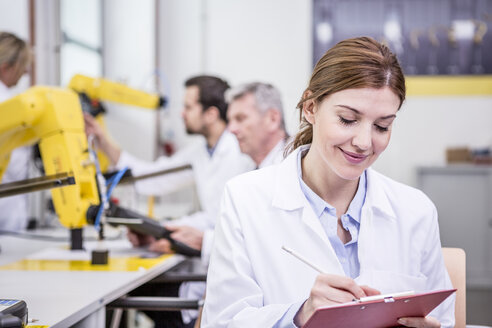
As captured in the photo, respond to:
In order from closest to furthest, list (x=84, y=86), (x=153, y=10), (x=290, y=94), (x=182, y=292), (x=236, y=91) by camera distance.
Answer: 1. (x=182, y=292)
2. (x=236, y=91)
3. (x=84, y=86)
4. (x=153, y=10)
5. (x=290, y=94)

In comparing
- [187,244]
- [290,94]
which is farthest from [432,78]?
[187,244]

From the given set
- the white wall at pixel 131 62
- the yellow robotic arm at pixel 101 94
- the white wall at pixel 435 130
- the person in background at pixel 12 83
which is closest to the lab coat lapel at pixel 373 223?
the person in background at pixel 12 83

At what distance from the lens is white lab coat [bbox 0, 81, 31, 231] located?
2.44 m

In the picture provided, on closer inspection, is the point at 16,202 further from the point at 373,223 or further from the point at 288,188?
the point at 373,223

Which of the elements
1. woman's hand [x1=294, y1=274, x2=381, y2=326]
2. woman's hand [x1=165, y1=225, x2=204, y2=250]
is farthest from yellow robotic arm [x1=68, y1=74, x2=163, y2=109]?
woman's hand [x1=294, y1=274, x2=381, y2=326]

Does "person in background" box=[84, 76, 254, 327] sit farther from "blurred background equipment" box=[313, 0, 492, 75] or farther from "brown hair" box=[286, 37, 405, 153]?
"blurred background equipment" box=[313, 0, 492, 75]

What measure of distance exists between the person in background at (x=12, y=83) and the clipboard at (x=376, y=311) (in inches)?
58.6

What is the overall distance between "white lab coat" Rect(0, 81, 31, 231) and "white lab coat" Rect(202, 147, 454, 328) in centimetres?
131

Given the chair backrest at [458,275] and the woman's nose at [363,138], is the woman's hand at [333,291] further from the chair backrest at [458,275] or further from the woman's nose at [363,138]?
the chair backrest at [458,275]

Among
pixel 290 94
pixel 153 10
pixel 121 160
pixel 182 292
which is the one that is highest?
pixel 153 10

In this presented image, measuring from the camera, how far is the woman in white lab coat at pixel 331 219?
129 cm

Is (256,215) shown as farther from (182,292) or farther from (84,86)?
(84,86)

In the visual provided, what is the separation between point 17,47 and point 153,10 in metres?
2.50

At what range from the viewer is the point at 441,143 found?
530cm
